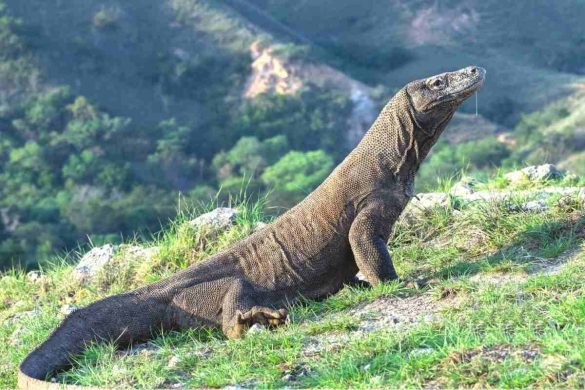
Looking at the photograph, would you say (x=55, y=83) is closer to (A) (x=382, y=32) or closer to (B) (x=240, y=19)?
(B) (x=240, y=19)

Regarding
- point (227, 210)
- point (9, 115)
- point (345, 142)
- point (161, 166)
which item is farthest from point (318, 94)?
→ point (227, 210)

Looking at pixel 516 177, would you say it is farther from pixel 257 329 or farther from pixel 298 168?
pixel 298 168

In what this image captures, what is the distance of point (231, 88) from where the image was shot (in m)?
56.0

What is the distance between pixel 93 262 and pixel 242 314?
250 cm

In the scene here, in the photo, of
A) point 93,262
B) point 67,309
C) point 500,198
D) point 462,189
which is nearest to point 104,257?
point 93,262

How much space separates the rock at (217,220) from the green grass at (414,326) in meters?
0.08

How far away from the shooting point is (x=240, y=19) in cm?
5825

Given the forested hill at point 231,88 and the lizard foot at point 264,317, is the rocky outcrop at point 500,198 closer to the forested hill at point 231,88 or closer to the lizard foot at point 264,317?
the lizard foot at point 264,317

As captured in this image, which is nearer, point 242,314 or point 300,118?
point 242,314

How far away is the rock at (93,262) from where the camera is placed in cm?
804

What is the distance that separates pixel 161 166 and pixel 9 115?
828cm

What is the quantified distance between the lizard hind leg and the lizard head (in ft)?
4.83

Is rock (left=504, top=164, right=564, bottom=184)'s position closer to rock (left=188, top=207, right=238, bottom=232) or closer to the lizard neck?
the lizard neck

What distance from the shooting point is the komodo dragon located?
6141 mm
